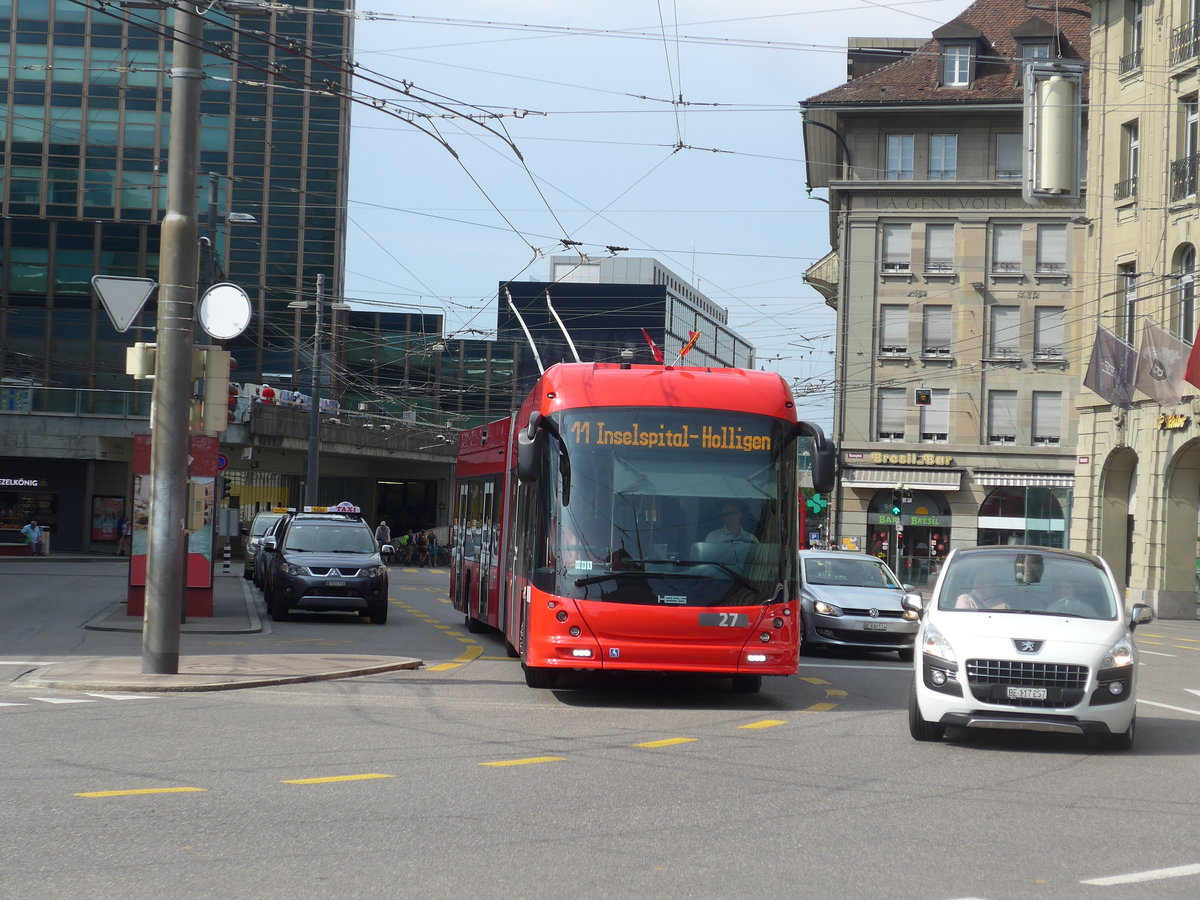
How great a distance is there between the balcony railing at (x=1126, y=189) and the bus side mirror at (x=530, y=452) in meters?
29.3

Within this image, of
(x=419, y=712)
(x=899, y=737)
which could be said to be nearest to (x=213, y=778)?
(x=419, y=712)

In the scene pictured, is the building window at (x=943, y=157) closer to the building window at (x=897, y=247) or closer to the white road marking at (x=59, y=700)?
the building window at (x=897, y=247)

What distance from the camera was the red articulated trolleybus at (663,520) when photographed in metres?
13.5

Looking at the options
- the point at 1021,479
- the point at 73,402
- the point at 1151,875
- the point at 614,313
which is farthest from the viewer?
the point at 614,313

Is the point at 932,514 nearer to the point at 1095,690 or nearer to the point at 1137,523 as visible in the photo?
the point at 1137,523

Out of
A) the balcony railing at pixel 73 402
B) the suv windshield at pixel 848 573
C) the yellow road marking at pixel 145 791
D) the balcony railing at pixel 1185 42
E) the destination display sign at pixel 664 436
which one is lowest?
the yellow road marking at pixel 145 791

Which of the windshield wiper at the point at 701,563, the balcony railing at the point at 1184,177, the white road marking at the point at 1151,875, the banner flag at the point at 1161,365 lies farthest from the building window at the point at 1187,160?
the white road marking at the point at 1151,875

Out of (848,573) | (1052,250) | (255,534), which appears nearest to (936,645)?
(848,573)

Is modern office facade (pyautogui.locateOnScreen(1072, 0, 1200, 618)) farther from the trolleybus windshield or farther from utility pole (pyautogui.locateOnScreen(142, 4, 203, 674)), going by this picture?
utility pole (pyautogui.locateOnScreen(142, 4, 203, 674))

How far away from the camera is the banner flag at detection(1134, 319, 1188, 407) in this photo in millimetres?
34188

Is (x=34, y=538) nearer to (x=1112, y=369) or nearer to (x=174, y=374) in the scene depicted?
(x=1112, y=369)

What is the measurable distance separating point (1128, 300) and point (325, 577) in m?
23.6

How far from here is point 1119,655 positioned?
36.8 feet

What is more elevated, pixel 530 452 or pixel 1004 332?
pixel 1004 332
